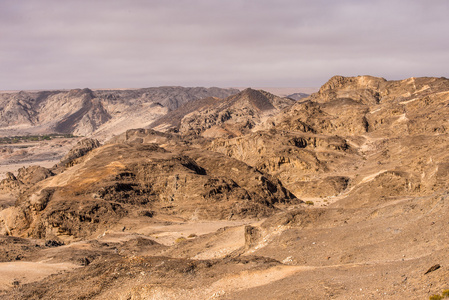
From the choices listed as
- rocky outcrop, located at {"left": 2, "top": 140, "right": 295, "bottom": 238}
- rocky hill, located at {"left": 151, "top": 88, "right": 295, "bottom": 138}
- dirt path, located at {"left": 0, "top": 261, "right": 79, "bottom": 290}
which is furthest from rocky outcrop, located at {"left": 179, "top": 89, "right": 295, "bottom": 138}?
dirt path, located at {"left": 0, "top": 261, "right": 79, "bottom": 290}

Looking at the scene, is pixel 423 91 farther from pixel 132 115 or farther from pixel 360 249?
pixel 132 115

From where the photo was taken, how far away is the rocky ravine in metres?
15.3

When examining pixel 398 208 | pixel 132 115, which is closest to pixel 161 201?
pixel 398 208

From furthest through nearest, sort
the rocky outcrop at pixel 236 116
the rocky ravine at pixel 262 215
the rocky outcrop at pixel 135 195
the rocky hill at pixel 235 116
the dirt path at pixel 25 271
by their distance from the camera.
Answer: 1. the rocky hill at pixel 235 116
2. the rocky outcrop at pixel 236 116
3. the rocky outcrop at pixel 135 195
4. the dirt path at pixel 25 271
5. the rocky ravine at pixel 262 215

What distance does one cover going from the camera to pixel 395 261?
1491 cm

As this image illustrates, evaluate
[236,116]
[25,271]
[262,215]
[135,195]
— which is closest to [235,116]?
[236,116]

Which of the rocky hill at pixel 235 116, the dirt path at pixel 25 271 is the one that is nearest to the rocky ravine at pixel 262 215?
the dirt path at pixel 25 271

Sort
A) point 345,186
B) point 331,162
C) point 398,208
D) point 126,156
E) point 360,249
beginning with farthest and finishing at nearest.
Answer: point 331,162 → point 345,186 → point 126,156 → point 398,208 → point 360,249

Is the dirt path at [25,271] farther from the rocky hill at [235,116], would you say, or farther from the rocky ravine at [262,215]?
the rocky hill at [235,116]

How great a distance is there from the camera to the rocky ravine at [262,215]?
1530 centimetres

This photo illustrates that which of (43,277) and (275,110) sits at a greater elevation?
(275,110)

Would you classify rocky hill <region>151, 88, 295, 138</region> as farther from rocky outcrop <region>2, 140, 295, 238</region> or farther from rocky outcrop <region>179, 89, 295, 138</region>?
rocky outcrop <region>2, 140, 295, 238</region>

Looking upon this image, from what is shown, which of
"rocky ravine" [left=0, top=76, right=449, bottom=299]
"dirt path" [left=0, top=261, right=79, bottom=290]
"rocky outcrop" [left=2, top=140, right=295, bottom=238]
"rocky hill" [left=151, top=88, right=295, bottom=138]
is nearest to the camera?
"rocky ravine" [left=0, top=76, right=449, bottom=299]

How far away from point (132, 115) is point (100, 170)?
150270 millimetres
